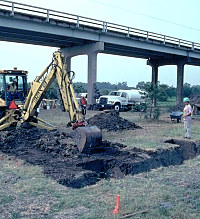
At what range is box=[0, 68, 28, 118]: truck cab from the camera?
1354 cm

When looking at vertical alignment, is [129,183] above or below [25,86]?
below

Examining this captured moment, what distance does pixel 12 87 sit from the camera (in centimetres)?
1390

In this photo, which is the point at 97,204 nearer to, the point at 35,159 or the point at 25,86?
the point at 35,159

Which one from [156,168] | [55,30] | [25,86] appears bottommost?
[156,168]

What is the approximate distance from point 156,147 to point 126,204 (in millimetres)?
5042

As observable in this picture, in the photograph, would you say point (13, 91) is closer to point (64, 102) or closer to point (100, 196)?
point (64, 102)

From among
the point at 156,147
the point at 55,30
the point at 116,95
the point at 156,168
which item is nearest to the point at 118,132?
the point at 156,147

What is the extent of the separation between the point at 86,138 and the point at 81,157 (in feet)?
2.03

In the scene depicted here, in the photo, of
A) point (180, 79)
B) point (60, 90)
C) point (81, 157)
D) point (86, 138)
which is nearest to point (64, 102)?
point (60, 90)

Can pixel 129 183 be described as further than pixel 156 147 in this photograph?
No

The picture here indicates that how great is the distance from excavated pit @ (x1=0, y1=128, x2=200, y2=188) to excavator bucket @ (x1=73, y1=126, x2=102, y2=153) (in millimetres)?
221

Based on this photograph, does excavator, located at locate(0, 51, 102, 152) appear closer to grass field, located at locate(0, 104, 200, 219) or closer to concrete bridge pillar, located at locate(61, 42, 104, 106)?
grass field, located at locate(0, 104, 200, 219)

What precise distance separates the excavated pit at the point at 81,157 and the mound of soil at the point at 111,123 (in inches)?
172

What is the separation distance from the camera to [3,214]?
5.21 metres
